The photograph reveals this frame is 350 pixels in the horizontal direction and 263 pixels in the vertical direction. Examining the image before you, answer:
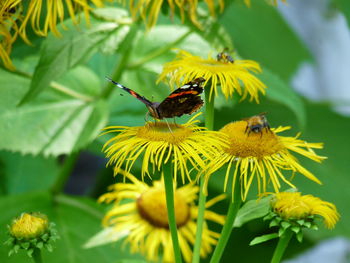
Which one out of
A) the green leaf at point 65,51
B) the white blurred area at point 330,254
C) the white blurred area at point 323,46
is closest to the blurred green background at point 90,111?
the green leaf at point 65,51

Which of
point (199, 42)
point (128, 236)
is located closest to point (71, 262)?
point (128, 236)

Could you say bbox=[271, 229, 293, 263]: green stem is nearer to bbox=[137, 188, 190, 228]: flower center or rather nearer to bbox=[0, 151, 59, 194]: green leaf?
bbox=[137, 188, 190, 228]: flower center

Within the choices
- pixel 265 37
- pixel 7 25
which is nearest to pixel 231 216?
pixel 7 25

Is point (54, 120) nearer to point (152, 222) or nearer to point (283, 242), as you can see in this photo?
point (152, 222)

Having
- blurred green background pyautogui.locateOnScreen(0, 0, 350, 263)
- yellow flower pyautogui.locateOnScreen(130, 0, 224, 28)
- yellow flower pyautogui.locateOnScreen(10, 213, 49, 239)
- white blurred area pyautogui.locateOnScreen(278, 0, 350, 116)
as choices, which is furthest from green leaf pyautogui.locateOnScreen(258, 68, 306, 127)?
white blurred area pyautogui.locateOnScreen(278, 0, 350, 116)

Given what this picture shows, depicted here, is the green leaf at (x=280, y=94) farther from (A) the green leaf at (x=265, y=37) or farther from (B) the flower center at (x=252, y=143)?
(A) the green leaf at (x=265, y=37)
